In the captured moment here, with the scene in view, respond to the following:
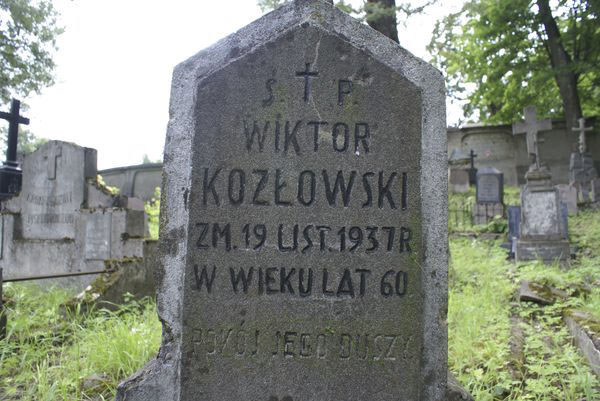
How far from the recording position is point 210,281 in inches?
78.2

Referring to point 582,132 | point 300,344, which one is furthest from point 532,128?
point 300,344

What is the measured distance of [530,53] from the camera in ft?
55.8

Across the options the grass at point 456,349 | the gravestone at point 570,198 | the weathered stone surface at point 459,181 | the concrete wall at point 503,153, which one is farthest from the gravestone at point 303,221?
the concrete wall at point 503,153

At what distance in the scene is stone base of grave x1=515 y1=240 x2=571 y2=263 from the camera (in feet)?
24.7

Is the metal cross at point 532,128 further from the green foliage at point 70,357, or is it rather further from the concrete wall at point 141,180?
the concrete wall at point 141,180

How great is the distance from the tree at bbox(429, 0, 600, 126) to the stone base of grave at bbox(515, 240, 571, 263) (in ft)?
27.7

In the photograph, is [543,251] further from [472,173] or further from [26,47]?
[26,47]

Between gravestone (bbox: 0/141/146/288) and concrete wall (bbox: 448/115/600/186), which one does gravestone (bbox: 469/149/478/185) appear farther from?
gravestone (bbox: 0/141/146/288)

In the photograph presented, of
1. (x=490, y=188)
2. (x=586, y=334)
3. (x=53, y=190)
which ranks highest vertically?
(x=490, y=188)

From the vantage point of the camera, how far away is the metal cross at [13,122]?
616cm

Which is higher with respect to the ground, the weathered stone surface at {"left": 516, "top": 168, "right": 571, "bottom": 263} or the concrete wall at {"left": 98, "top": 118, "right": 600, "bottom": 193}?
the concrete wall at {"left": 98, "top": 118, "right": 600, "bottom": 193}

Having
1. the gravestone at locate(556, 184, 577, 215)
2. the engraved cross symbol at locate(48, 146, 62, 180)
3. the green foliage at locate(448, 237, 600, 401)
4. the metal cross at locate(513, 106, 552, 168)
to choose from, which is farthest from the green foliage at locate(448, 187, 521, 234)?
the engraved cross symbol at locate(48, 146, 62, 180)

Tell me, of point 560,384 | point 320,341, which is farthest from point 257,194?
point 560,384

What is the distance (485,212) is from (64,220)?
1036 cm
